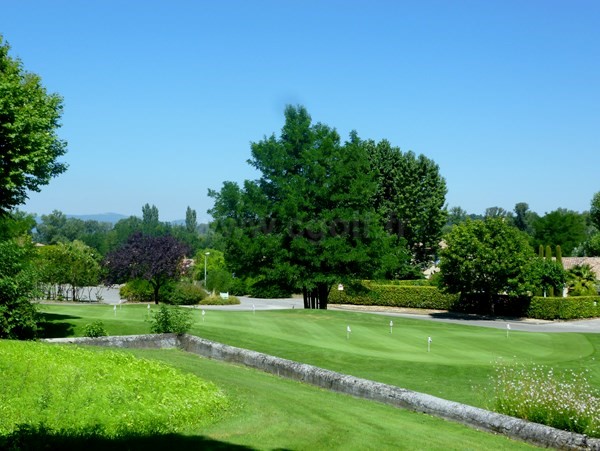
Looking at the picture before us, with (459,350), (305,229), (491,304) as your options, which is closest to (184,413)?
(459,350)

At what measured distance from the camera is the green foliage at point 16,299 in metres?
21.8

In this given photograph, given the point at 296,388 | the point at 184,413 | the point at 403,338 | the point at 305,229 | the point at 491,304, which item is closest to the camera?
the point at 184,413

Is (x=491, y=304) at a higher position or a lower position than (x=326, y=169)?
lower

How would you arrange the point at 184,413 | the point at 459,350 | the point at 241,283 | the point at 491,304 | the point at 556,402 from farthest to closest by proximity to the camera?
the point at 241,283, the point at 491,304, the point at 459,350, the point at 556,402, the point at 184,413

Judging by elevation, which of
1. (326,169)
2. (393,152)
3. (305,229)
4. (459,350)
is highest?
(393,152)

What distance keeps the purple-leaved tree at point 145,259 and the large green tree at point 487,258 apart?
2464 centimetres

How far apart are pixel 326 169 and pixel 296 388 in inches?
1379

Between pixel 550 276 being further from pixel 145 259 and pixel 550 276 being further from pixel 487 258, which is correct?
pixel 145 259

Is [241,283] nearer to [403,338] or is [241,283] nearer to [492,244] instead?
[492,244]

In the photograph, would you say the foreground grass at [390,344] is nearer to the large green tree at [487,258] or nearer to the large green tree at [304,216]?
the large green tree at [304,216]

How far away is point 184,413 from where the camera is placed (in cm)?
1011

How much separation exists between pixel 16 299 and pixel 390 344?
14.5 metres

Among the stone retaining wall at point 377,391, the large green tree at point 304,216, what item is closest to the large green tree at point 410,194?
the large green tree at point 304,216

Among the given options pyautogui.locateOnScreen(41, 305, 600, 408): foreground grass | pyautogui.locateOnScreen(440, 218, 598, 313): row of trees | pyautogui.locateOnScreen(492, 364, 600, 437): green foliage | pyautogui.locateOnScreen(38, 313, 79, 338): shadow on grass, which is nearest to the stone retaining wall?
pyautogui.locateOnScreen(492, 364, 600, 437): green foliage
